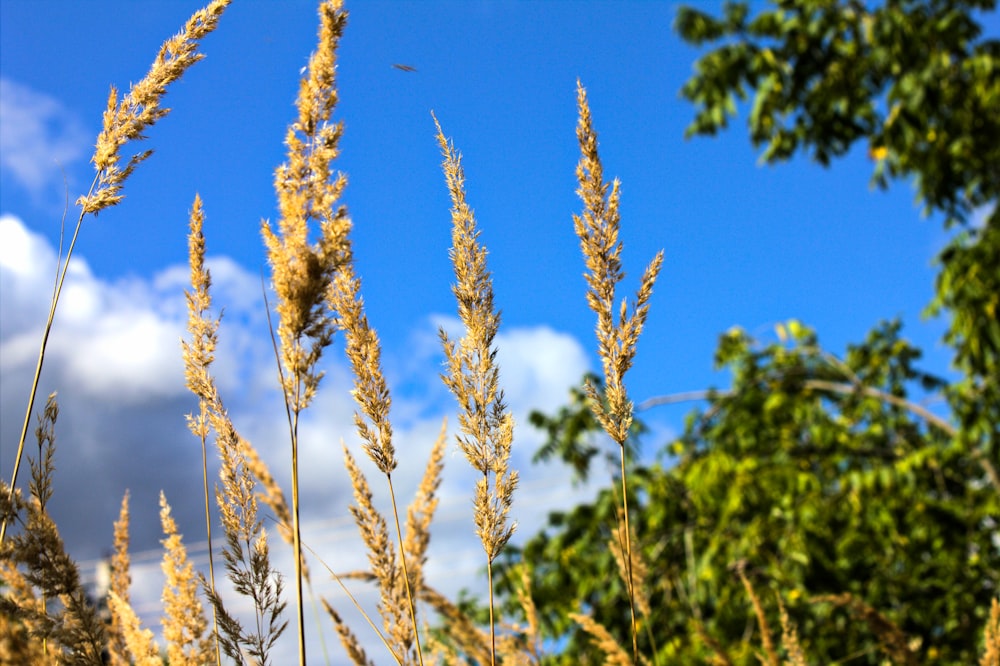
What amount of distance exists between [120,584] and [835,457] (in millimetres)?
4818

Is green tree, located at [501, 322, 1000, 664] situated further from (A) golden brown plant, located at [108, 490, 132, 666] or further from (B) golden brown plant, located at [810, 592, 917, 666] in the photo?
(A) golden brown plant, located at [108, 490, 132, 666]

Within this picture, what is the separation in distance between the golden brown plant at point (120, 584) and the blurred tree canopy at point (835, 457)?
284cm

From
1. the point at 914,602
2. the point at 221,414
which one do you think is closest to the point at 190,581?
the point at 221,414

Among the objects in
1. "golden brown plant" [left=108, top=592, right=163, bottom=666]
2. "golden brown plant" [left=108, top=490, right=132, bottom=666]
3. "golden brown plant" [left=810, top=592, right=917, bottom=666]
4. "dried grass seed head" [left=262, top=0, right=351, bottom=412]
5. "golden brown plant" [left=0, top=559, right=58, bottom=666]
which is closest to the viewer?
"golden brown plant" [left=0, top=559, right=58, bottom=666]

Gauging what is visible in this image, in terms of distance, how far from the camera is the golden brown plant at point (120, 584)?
1909 mm

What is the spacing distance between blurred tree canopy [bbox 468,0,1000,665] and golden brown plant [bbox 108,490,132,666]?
2.84m

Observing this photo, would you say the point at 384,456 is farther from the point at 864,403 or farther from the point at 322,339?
the point at 864,403

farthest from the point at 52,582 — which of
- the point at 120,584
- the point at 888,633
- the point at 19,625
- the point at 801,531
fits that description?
the point at 801,531

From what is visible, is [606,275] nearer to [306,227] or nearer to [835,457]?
[306,227]

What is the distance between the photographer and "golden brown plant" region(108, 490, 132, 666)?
191 centimetres

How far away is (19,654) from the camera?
0.76 metres

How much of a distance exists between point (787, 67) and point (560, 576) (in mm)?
3807

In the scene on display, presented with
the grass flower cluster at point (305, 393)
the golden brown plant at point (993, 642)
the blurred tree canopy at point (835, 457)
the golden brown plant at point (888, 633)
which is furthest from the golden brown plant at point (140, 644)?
the blurred tree canopy at point (835, 457)

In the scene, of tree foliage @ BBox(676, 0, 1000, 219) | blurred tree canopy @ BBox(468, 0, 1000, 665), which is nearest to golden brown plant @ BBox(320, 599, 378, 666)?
blurred tree canopy @ BBox(468, 0, 1000, 665)
